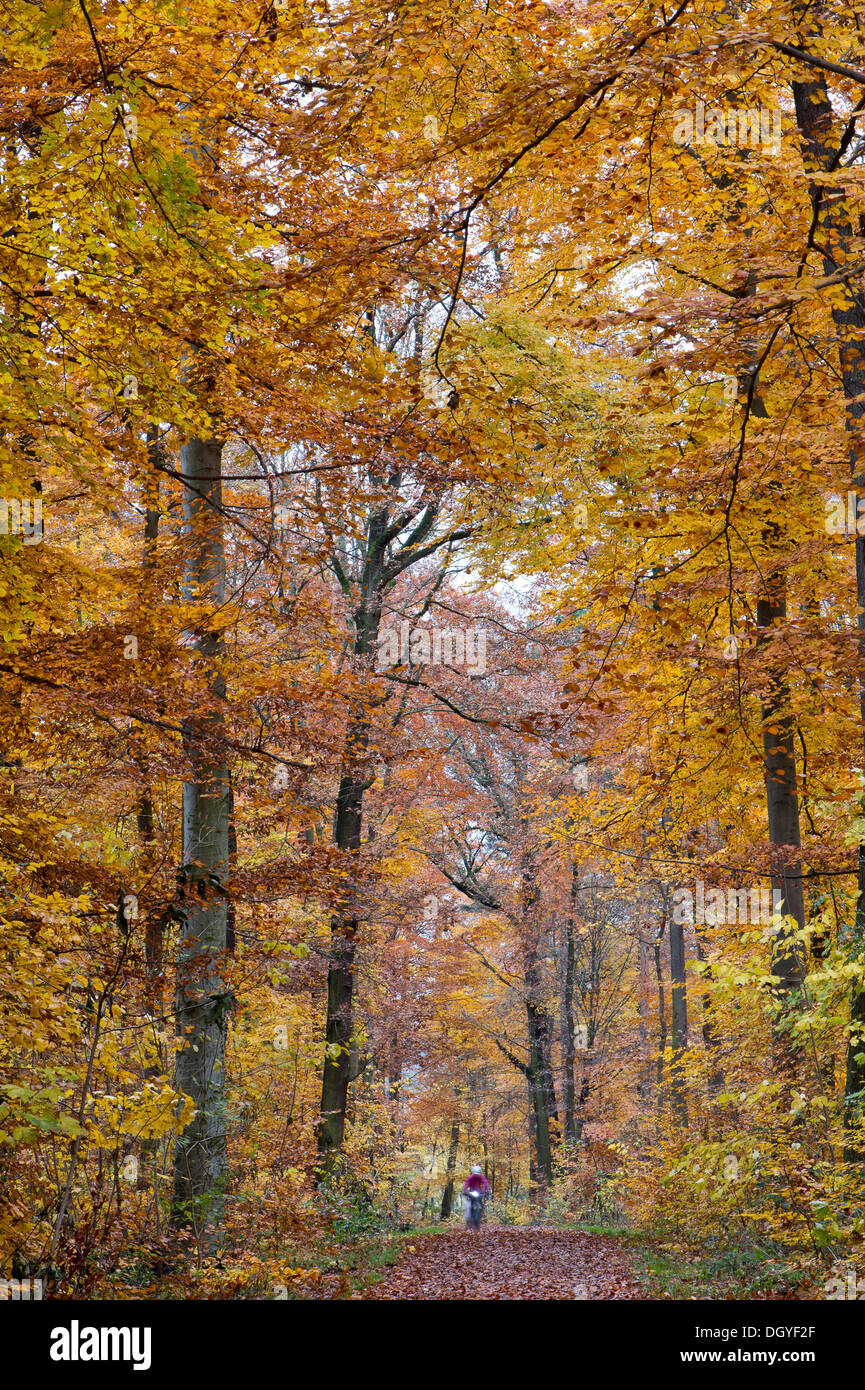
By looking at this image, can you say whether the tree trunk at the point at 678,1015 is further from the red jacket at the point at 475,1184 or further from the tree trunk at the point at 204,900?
the tree trunk at the point at 204,900

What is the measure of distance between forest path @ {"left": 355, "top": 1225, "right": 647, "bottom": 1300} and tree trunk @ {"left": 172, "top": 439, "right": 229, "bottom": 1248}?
2.06 metres

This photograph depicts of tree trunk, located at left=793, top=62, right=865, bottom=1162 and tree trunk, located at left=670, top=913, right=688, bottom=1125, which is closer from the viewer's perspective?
tree trunk, located at left=793, top=62, right=865, bottom=1162

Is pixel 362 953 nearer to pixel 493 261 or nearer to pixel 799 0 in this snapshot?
pixel 493 261

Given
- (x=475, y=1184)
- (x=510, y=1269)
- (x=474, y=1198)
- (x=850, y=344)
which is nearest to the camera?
(x=850, y=344)

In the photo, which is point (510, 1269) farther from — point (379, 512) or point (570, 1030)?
point (570, 1030)

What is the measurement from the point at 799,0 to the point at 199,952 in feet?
26.4

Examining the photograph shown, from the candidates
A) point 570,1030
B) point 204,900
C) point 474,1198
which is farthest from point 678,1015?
point 204,900

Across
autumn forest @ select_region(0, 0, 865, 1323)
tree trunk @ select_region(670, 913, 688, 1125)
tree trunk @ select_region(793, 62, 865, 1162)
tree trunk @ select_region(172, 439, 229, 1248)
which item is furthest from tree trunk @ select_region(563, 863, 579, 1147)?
tree trunk @ select_region(793, 62, 865, 1162)

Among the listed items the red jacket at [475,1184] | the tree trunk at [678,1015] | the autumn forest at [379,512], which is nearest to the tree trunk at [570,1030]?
the tree trunk at [678,1015]

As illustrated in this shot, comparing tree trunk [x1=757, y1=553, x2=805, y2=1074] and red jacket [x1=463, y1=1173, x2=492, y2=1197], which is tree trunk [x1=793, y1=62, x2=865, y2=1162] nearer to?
tree trunk [x1=757, y1=553, x2=805, y2=1074]

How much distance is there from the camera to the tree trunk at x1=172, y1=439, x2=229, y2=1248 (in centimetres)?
800

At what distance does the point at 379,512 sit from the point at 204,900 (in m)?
8.99

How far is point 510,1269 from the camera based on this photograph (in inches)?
464
